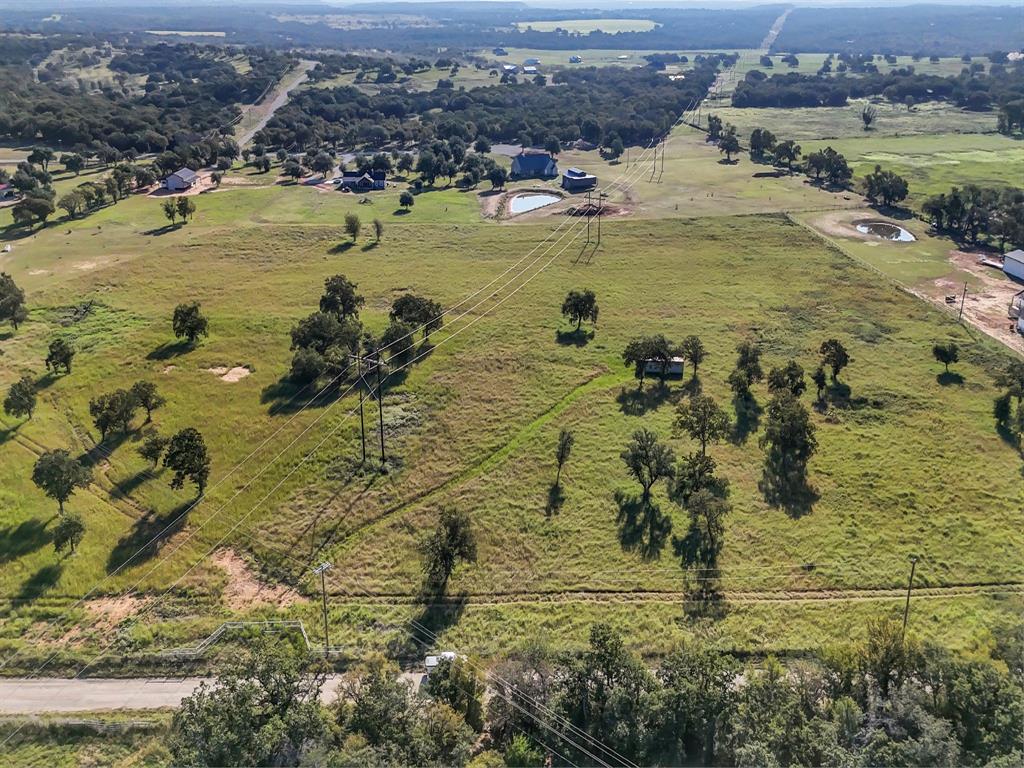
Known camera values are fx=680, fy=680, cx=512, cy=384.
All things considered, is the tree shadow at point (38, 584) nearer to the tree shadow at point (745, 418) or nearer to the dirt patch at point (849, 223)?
the tree shadow at point (745, 418)

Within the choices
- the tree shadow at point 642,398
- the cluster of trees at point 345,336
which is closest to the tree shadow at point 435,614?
the cluster of trees at point 345,336

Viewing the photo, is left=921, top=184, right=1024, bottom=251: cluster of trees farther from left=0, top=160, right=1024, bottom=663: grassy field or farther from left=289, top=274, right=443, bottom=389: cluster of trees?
left=289, top=274, right=443, bottom=389: cluster of trees

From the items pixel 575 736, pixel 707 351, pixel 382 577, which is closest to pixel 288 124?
pixel 707 351

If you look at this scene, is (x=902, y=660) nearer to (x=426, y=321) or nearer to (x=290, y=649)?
(x=290, y=649)

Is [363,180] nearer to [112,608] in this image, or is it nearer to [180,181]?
[180,181]

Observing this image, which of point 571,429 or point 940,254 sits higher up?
point 940,254

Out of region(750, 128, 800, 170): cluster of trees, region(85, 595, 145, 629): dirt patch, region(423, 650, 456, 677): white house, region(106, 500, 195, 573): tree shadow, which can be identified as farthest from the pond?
region(423, 650, 456, 677): white house
